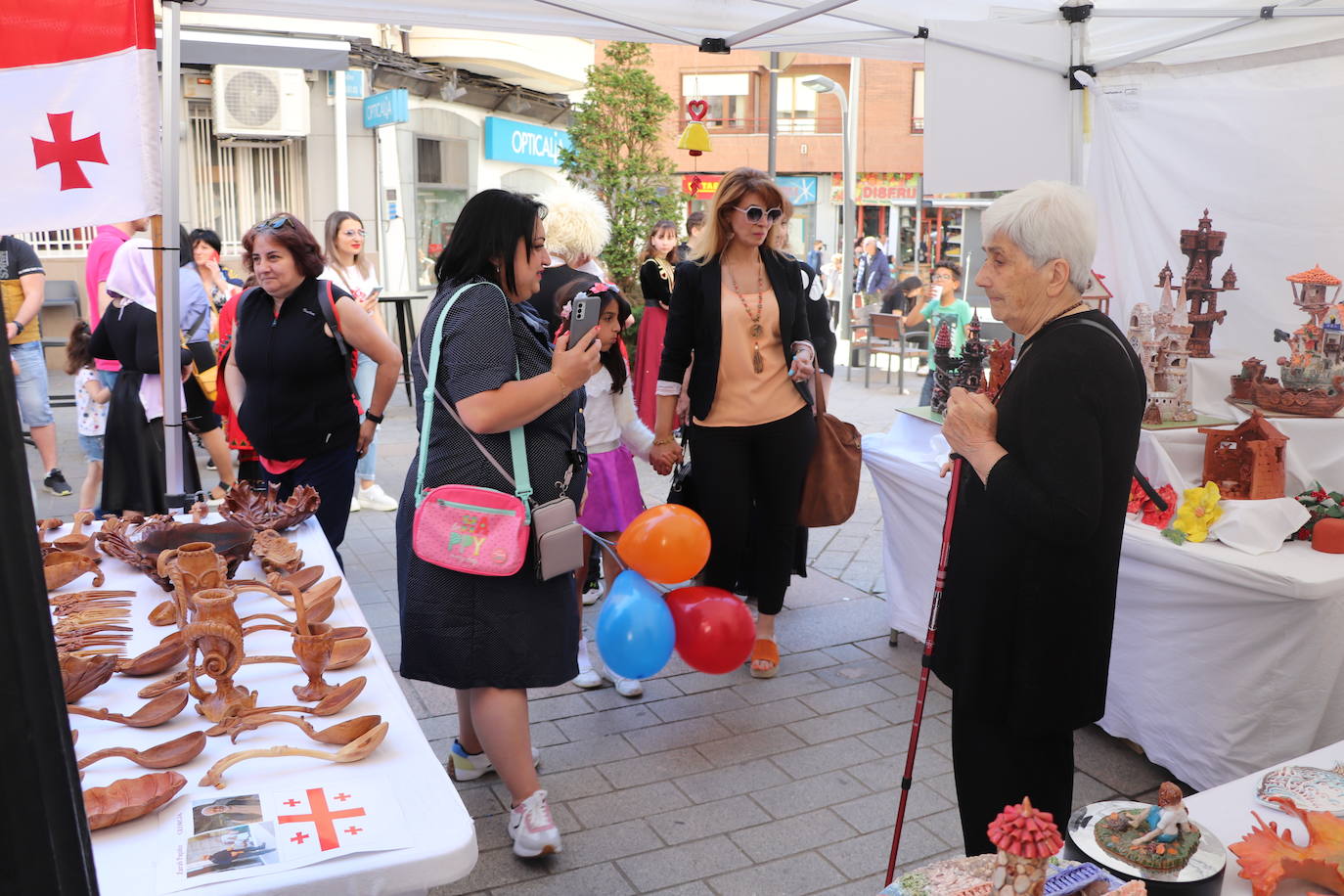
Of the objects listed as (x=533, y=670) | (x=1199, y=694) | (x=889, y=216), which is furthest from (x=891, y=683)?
(x=889, y=216)

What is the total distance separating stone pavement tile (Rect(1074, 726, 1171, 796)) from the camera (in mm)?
3068

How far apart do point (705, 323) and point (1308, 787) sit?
237cm

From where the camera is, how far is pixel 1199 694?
290cm

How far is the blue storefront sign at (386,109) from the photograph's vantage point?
450 inches

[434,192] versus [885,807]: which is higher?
[434,192]

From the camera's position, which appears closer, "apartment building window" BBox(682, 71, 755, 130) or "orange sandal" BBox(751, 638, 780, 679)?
"orange sandal" BBox(751, 638, 780, 679)

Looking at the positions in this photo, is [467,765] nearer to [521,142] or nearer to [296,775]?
[296,775]

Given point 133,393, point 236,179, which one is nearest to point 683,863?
point 133,393

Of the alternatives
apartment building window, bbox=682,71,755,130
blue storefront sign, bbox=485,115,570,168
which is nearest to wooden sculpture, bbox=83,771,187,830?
blue storefront sign, bbox=485,115,570,168

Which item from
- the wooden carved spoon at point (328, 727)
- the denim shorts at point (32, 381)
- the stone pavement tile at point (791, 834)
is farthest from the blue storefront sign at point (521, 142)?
the wooden carved spoon at point (328, 727)

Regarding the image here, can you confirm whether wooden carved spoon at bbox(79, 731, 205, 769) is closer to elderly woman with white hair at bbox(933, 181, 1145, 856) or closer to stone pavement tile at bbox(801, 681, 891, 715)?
elderly woman with white hair at bbox(933, 181, 1145, 856)

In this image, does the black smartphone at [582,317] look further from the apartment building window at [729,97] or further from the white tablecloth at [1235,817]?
the apartment building window at [729,97]

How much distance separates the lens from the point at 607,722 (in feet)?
11.6

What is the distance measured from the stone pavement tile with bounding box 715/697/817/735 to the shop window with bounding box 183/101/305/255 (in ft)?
33.0
